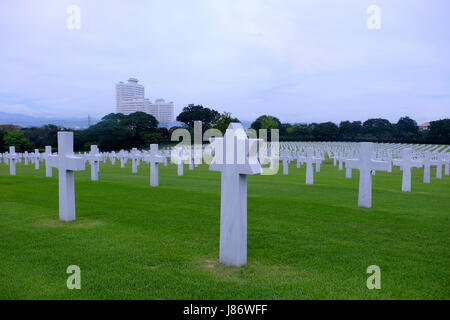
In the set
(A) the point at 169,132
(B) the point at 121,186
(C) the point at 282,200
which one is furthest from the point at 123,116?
(C) the point at 282,200

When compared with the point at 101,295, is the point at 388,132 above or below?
above

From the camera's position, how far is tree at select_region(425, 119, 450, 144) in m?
50.6

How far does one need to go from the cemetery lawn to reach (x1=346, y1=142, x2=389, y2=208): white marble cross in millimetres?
278

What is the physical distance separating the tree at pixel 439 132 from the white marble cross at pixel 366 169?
48.5 metres

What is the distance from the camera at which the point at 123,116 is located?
178ft

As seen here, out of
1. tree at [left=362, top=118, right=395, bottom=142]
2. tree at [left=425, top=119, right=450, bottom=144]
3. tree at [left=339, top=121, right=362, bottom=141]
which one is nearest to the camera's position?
tree at [left=425, top=119, right=450, bottom=144]

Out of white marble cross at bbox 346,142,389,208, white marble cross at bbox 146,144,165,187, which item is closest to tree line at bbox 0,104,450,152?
white marble cross at bbox 146,144,165,187

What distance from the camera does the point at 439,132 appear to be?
52.8 meters

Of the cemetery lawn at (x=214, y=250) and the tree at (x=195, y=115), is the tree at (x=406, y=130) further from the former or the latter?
the cemetery lawn at (x=214, y=250)

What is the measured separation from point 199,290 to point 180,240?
1882 mm

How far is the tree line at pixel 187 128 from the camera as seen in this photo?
47000 mm

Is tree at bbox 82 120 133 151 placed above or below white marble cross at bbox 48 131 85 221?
above

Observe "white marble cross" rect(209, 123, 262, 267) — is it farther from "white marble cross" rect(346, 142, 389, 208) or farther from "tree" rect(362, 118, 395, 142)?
"tree" rect(362, 118, 395, 142)
